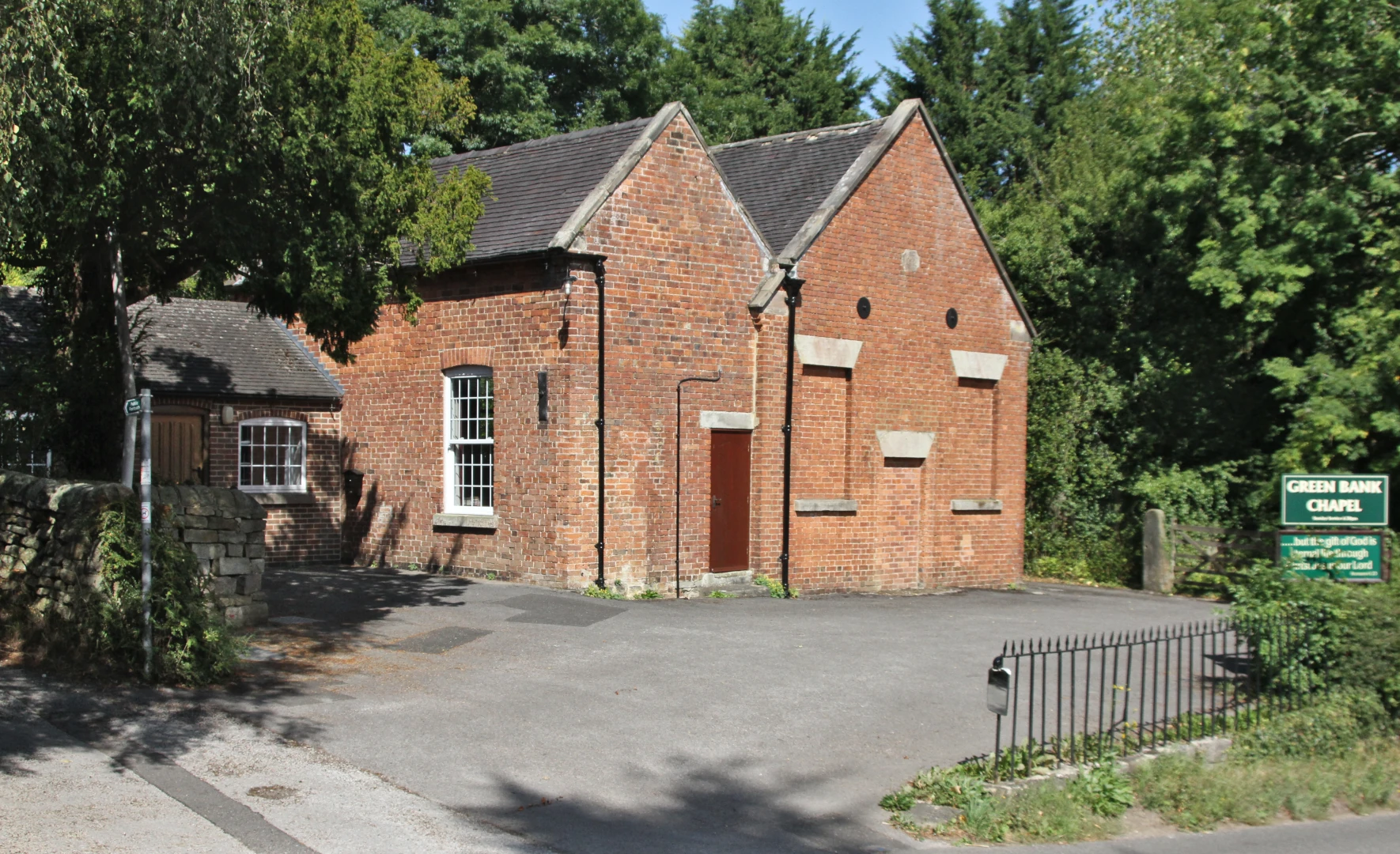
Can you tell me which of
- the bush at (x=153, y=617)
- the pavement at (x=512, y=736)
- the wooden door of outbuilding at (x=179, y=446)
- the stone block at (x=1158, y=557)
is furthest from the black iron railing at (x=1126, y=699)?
the wooden door of outbuilding at (x=179, y=446)

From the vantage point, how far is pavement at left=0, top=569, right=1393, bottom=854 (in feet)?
26.5

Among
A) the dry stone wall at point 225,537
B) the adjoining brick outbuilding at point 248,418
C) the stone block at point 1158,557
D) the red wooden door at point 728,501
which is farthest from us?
the stone block at point 1158,557

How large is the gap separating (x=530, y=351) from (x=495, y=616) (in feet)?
13.9

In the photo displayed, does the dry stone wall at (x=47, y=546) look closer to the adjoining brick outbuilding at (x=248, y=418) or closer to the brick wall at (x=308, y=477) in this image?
the adjoining brick outbuilding at (x=248, y=418)

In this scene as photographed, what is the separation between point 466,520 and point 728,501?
3.78m

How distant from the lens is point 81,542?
11.6m

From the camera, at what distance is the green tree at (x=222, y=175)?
11.4 meters

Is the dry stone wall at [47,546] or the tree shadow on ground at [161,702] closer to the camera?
the tree shadow on ground at [161,702]

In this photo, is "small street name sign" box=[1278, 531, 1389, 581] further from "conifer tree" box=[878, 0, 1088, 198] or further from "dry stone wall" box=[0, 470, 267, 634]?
"conifer tree" box=[878, 0, 1088, 198]

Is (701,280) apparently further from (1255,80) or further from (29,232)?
(1255,80)

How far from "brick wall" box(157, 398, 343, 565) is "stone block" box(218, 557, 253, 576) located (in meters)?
7.35

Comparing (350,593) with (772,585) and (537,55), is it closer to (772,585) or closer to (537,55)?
(772,585)

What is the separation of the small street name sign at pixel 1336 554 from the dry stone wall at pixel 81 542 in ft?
33.4

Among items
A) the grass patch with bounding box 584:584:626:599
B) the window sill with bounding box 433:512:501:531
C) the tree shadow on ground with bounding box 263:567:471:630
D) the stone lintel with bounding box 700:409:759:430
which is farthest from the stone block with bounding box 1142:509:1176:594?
the tree shadow on ground with bounding box 263:567:471:630
